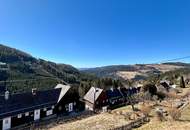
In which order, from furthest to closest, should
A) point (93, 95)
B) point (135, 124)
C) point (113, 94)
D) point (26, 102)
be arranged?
point (113, 94), point (93, 95), point (26, 102), point (135, 124)

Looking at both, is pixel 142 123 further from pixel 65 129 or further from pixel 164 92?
pixel 164 92

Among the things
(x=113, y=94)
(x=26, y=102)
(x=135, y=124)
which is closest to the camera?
(x=135, y=124)

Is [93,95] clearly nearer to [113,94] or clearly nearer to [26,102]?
[113,94]

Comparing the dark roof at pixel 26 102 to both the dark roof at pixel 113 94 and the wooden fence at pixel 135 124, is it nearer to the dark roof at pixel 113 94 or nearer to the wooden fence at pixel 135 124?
the dark roof at pixel 113 94

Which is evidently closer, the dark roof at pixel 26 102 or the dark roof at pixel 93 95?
the dark roof at pixel 26 102

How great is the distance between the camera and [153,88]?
217 ft

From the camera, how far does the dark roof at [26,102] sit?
120ft

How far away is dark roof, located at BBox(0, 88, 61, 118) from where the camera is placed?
1437 inches

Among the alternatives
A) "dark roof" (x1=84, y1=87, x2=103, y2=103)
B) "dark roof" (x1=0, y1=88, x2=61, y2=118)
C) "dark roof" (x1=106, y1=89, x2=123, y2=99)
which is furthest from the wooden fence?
"dark roof" (x1=106, y1=89, x2=123, y2=99)

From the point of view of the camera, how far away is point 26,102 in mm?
40156

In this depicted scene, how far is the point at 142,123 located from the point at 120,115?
7.48 m

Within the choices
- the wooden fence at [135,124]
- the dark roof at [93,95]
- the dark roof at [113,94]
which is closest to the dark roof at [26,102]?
the dark roof at [93,95]

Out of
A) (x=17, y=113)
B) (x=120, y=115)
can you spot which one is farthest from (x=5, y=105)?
(x=120, y=115)

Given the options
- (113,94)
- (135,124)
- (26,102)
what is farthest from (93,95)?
(135,124)
